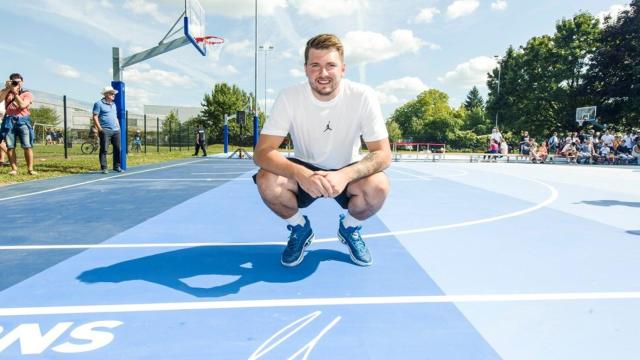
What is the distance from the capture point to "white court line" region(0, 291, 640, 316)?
6.72 feet

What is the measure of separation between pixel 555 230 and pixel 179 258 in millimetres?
3602

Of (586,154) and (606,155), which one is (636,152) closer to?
(606,155)

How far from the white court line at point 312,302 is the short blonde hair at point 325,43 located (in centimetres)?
161

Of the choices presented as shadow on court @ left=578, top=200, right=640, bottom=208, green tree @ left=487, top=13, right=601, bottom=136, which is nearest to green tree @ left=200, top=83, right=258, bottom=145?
green tree @ left=487, top=13, right=601, bottom=136

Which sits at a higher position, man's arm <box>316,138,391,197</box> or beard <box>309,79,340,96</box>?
beard <box>309,79,340,96</box>

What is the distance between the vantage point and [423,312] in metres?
2.08

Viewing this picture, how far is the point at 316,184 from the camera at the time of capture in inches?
97.5

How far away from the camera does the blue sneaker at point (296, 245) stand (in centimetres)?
281

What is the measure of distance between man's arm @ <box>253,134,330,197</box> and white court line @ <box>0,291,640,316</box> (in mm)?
683

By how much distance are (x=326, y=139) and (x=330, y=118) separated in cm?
16

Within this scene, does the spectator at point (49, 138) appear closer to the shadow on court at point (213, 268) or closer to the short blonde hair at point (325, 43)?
the shadow on court at point (213, 268)

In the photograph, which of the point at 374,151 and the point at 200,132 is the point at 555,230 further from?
the point at 200,132

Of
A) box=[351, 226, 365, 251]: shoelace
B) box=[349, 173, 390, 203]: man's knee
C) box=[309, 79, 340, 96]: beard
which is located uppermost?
box=[309, 79, 340, 96]: beard
